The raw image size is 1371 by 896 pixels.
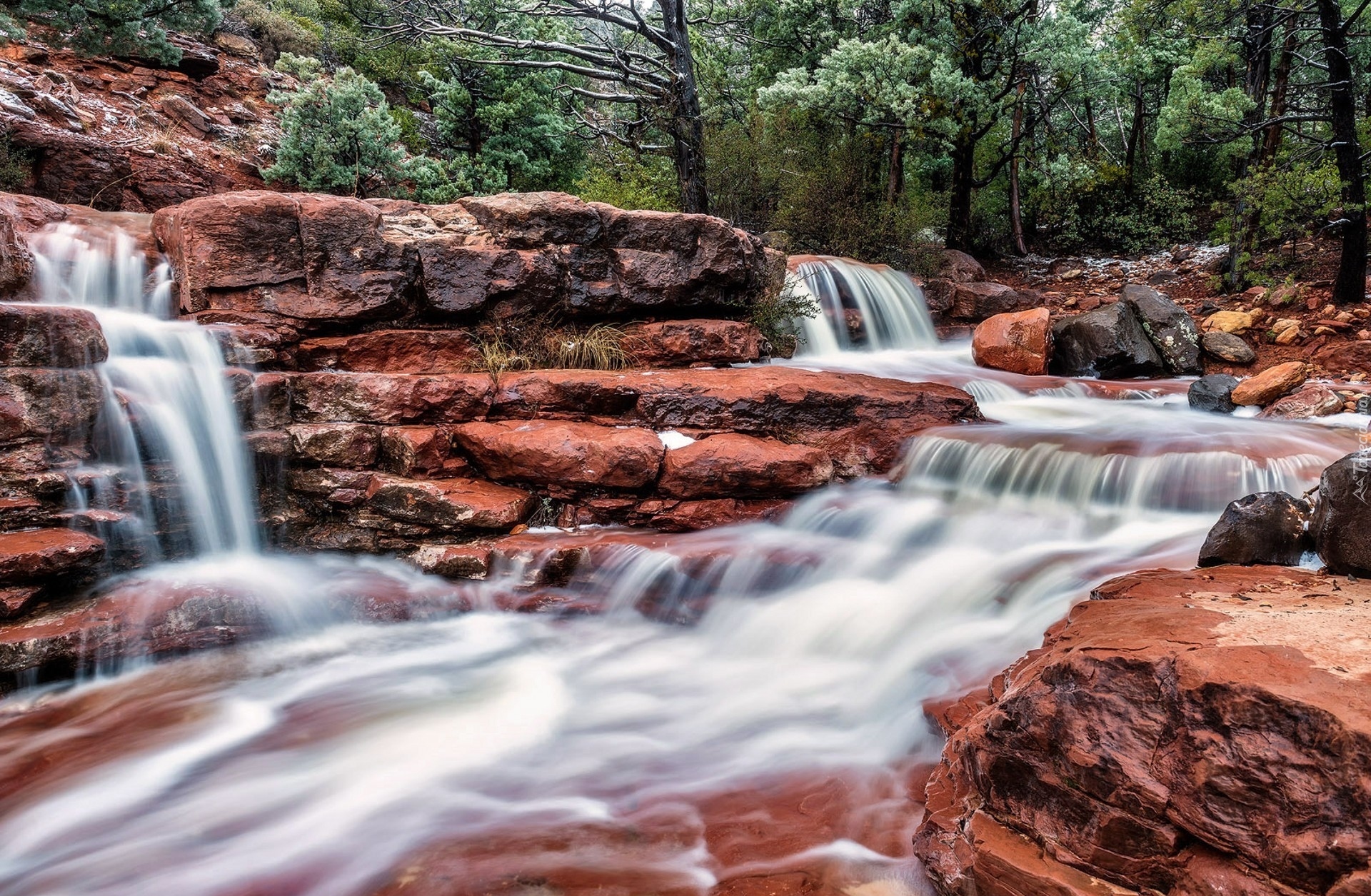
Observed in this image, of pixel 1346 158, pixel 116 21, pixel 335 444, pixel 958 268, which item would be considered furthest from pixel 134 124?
pixel 1346 158

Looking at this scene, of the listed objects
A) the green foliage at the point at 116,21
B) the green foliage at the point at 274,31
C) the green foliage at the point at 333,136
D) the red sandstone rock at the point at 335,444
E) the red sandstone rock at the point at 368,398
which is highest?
the green foliage at the point at 274,31

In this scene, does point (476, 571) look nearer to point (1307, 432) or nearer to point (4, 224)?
point (4, 224)

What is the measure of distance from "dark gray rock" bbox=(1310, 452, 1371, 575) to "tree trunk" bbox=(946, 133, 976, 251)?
1361 centimetres

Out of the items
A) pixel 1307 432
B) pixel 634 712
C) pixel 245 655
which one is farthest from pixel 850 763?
pixel 1307 432

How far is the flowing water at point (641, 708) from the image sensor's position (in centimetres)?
322

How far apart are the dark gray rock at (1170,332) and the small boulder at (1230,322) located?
0.55 m

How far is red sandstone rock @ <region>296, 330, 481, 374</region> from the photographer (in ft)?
23.6

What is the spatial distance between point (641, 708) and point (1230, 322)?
11008mm

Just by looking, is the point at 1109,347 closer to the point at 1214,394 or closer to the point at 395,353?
the point at 1214,394

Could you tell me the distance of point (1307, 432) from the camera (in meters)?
6.86

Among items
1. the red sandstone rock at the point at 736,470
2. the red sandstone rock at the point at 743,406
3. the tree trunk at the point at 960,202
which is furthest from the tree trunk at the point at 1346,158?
the red sandstone rock at the point at 736,470

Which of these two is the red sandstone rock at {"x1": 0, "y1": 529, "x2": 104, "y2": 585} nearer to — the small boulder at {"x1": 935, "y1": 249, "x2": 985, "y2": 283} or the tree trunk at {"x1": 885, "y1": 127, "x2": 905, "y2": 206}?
the small boulder at {"x1": 935, "y1": 249, "x2": 985, "y2": 283}

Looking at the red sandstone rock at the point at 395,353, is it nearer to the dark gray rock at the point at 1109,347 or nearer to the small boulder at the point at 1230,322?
the dark gray rock at the point at 1109,347

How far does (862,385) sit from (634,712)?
14.2 feet
